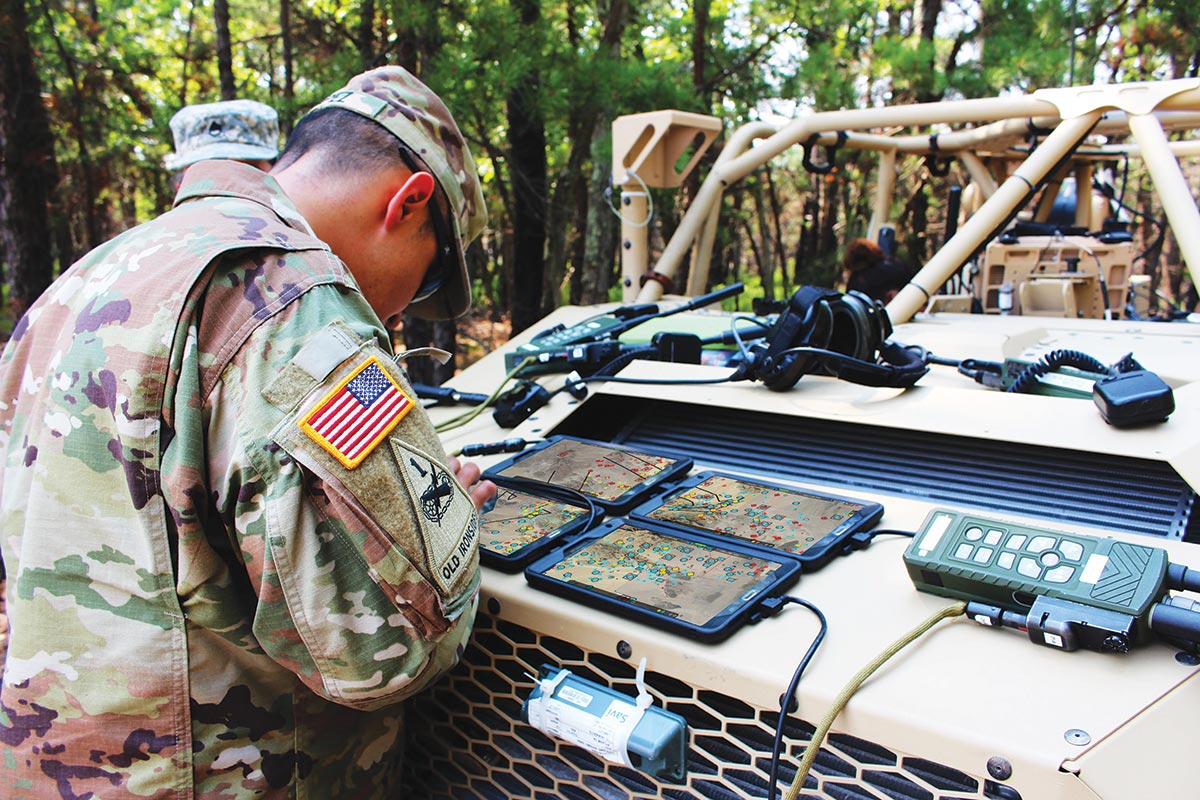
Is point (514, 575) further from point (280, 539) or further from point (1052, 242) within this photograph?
point (1052, 242)

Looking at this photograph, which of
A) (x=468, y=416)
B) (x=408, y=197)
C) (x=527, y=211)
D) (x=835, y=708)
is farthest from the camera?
(x=527, y=211)

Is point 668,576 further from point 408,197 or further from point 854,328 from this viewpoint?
point 854,328

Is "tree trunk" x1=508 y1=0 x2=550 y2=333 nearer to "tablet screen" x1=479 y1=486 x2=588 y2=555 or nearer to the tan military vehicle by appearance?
the tan military vehicle

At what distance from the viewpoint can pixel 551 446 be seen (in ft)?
5.58

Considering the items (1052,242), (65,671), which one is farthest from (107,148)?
(65,671)

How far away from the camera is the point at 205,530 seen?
98 cm

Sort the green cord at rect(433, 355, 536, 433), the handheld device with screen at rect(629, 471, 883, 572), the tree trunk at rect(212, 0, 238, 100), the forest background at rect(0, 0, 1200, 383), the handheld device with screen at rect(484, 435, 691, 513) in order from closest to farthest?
1. the handheld device with screen at rect(629, 471, 883, 572)
2. the handheld device with screen at rect(484, 435, 691, 513)
3. the green cord at rect(433, 355, 536, 433)
4. the forest background at rect(0, 0, 1200, 383)
5. the tree trunk at rect(212, 0, 238, 100)

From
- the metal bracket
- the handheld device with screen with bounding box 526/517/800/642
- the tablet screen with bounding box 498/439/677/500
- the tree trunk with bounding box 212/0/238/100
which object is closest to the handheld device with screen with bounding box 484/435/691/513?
the tablet screen with bounding box 498/439/677/500

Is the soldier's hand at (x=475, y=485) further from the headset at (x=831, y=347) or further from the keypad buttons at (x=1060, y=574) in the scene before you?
the keypad buttons at (x=1060, y=574)

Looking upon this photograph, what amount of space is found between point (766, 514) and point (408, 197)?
26.7 inches

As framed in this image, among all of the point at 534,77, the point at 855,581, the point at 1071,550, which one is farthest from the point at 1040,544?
the point at 534,77

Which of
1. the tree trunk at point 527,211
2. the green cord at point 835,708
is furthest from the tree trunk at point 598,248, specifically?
the green cord at point 835,708

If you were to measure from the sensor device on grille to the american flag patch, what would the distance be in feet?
1.23

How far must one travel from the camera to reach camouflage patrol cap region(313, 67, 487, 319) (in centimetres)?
131
